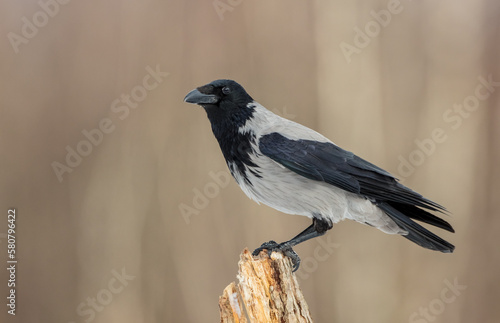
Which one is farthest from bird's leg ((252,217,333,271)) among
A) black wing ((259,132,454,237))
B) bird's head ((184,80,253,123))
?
bird's head ((184,80,253,123))

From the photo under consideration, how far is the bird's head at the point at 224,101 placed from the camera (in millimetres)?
2279

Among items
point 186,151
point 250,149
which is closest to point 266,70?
point 186,151

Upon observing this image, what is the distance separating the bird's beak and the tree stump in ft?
2.28

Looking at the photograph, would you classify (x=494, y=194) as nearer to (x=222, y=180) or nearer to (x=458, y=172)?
(x=458, y=172)

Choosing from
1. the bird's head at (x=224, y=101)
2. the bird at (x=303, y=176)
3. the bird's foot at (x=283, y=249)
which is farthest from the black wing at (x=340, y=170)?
the bird's foot at (x=283, y=249)

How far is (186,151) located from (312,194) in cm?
100

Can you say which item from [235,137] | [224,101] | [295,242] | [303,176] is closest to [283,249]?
[295,242]

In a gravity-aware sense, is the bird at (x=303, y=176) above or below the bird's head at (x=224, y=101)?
below

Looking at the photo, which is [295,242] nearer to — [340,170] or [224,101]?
[340,170]

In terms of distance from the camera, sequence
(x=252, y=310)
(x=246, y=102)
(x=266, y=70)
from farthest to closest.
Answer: (x=266, y=70) < (x=246, y=102) < (x=252, y=310)

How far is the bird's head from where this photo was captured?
2.28 meters

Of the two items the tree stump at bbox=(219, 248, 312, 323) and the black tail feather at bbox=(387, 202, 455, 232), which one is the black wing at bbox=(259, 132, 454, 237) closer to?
the black tail feather at bbox=(387, 202, 455, 232)

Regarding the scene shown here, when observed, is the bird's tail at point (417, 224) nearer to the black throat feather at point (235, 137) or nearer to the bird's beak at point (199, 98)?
the black throat feather at point (235, 137)

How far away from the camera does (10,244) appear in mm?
2789
